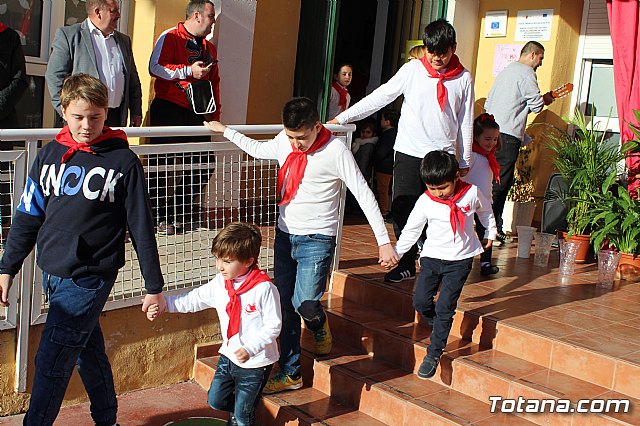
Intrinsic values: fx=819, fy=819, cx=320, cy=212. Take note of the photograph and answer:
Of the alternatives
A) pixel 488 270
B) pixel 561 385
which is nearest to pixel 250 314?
pixel 561 385

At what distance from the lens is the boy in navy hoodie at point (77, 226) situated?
12.4 ft

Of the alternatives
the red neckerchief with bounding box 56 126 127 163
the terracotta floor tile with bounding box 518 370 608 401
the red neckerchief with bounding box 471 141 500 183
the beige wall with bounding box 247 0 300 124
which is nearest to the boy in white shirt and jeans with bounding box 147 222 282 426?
the red neckerchief with bounding box 56 126 127 163

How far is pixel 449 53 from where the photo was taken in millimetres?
5555

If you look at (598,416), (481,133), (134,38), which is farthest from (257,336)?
(134,38)

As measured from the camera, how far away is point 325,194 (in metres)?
4.91

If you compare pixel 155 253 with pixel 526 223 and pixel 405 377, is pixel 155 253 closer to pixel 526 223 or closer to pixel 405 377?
pixel 405 377

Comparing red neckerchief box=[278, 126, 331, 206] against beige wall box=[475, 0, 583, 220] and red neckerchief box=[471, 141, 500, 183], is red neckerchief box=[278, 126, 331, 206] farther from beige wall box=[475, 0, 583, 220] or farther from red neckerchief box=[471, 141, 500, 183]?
beige wall box=[475, 0, 583, 220]

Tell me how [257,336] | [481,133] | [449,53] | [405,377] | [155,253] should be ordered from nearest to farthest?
[155,253] → [257,336] → [405,377] → [449,53] → [481,133]

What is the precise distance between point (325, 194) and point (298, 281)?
553 millimetres

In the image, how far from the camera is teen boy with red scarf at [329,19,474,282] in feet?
18.7

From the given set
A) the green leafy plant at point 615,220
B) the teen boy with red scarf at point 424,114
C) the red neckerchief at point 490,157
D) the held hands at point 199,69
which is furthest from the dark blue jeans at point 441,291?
the green leafy plant at point 615,220

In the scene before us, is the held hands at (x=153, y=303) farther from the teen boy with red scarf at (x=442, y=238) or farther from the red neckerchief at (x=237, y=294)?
the teen boy with red scarf at (x=442, y=238)

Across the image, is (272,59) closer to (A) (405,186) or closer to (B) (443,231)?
(A) (405,186)

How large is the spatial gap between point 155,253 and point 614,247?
4760 mm
